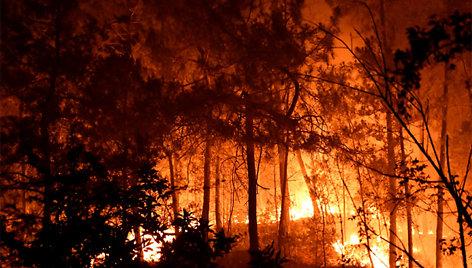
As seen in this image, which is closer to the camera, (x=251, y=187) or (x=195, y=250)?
(x=195, y=250)

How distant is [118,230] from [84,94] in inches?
151

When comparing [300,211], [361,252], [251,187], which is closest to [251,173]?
[251,187]

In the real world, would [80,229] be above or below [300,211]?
above

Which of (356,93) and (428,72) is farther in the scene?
(356,93)

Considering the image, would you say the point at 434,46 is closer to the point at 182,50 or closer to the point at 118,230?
the point at 118,230

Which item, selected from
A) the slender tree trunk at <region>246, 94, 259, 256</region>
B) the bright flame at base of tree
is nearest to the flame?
the bright flame at base of tree

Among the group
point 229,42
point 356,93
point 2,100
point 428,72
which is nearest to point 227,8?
point 229,42

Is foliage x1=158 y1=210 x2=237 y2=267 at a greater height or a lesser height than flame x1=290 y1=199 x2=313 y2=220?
greater

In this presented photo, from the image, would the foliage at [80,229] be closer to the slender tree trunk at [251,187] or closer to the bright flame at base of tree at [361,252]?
the slender tree trunk at [251,187]

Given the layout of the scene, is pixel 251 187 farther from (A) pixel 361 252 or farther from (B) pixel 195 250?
(A) pixel 361 252

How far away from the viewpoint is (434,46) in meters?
2.69

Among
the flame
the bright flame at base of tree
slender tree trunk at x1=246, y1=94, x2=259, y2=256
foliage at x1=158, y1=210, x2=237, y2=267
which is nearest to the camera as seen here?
foliage at x1=158, y1=210, x2=237, y2=267

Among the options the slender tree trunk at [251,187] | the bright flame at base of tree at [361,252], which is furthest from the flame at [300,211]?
the slender tree trunk at [251,187]

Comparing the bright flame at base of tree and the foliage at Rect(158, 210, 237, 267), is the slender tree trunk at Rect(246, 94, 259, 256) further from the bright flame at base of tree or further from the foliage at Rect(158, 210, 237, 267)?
the bright flame at base of tree
